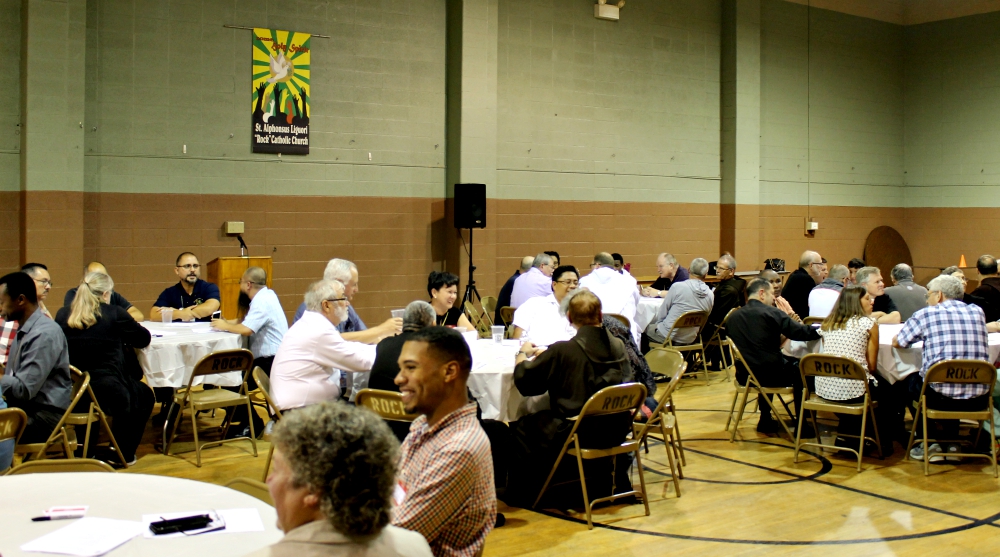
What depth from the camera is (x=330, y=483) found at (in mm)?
1667

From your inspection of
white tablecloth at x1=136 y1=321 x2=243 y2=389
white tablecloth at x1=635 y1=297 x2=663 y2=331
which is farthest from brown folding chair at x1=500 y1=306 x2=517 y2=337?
white tablecloth at x1=136 y1=321 x2=243 y2=389

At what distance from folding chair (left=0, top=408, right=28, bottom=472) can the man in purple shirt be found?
5.65 m

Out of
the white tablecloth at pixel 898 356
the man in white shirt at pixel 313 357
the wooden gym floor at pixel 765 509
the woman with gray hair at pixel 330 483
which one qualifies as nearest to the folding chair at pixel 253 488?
the woman with gray hair at pixel 330 483

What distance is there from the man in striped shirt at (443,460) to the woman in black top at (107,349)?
11.2 feet

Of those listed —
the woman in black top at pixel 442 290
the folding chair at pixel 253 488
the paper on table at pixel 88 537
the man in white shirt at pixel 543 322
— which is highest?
the woman in black top at pixel 442 290

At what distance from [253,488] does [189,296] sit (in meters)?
4.85

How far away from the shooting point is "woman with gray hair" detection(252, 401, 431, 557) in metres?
1.67

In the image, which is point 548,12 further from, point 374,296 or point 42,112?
point 42,112

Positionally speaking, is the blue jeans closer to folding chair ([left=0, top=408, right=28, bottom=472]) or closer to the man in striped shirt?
folding chair ([left=0, top=408, right=28, bottom=472])

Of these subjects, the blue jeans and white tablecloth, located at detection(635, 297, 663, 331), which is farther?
white tablecloth, located at detection(635, 297, 663, 331)

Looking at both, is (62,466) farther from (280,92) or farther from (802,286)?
(802,286)

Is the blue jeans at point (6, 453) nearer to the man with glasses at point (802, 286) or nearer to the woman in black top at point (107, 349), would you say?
the woman in black top at point (107, 349)

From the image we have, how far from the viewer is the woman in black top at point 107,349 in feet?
17.7

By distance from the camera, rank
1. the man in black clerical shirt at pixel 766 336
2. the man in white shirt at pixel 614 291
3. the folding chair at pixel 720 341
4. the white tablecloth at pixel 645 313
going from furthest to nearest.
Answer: the white tablecloth at pixel 645 313 → the folding chair at pixel 720 341 → the man in white shirt at pixel 614 291 → the man in black clerical shirt at pixel 766 336
